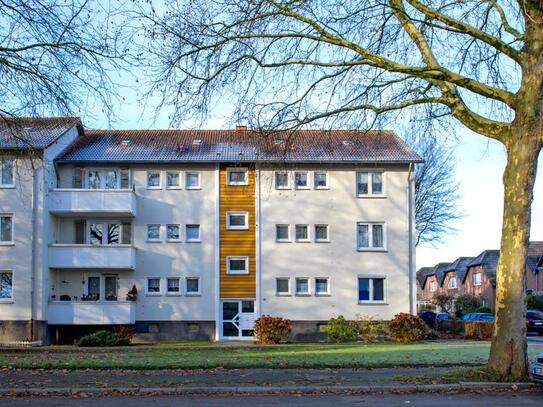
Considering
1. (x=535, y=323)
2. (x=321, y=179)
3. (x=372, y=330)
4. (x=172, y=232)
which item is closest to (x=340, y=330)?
(x=372, y=330)

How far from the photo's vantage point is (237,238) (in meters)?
40.7

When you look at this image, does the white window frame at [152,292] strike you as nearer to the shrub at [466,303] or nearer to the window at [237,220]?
the window at [237,220]

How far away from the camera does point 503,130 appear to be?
15.5 metres

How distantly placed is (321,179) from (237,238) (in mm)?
5429

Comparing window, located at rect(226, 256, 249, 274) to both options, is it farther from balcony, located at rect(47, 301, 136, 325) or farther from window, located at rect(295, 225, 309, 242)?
balcony, located at rect(47, 301, 136, 325)

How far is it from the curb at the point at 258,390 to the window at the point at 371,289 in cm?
2591

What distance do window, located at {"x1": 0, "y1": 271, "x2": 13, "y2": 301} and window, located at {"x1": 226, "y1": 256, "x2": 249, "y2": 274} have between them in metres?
10.8

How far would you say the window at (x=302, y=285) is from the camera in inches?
1597

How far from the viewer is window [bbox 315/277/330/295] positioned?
40.6m

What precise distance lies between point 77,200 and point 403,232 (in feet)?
55.3

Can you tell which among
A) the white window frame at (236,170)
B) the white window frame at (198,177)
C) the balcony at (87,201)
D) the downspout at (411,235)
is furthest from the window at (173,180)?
the downspout at (411,235)

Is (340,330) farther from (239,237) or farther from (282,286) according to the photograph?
(239,237)

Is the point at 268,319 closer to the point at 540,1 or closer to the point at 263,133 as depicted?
the point at 263,133

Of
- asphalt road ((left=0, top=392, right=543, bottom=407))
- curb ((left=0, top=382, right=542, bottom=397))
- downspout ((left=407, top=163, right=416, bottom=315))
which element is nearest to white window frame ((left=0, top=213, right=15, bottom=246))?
downspout ((left=407, top=163, right=416, bottom=315))
